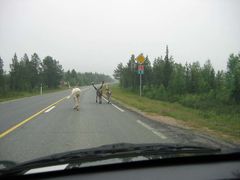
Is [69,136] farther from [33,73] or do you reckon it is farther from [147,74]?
[33,73]

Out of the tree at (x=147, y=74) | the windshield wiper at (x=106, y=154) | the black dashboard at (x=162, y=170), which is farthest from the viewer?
the tree at (x=147, y=74)

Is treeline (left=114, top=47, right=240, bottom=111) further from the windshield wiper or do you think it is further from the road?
the windshield wiper

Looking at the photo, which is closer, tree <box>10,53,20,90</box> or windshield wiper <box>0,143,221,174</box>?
windshield wiper <box>0,143,221,174</box>

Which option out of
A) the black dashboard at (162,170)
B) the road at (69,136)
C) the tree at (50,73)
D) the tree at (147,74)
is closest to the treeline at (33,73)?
the tree at (50,73)

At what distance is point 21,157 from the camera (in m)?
6.43

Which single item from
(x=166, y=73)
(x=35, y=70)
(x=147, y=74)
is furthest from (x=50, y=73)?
(x=166, y=73)

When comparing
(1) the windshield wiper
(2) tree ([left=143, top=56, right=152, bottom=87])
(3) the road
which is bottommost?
(3) the road

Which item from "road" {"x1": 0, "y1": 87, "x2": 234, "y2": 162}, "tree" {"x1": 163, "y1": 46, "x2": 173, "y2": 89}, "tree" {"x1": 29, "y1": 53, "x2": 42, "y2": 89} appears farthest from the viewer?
"tree" {"x1": 29, "y1": 53, "x2": 42, "y2": 89}

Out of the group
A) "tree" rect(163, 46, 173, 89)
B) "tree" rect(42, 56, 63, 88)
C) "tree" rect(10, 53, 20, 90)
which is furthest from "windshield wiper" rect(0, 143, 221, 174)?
"tree" rect(42, 56, 63, 88)

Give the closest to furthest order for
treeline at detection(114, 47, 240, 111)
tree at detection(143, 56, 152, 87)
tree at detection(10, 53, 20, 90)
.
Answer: treeline at detection(114, 47, 240, 111) < tree at detection(143, 56, 152, 87) < tree at detection(10, 53, 20, 90)

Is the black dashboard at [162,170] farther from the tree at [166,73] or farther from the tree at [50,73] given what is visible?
the tree at [50,73]

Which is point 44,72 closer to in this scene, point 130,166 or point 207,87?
point 207,87

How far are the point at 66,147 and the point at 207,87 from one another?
55168 mm

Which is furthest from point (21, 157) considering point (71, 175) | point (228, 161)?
point (228, 161)
